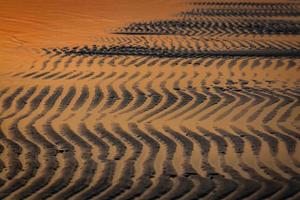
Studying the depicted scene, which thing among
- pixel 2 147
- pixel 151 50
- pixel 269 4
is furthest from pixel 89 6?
pixel 2 147

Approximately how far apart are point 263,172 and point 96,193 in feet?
4.70

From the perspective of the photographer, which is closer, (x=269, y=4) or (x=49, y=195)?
(x=49, y=195)

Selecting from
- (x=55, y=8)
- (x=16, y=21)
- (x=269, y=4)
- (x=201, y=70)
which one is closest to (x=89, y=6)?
(x=55, y=8)

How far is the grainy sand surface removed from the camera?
4879mm

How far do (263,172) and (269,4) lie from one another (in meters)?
17.5

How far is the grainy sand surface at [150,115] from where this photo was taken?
488cm

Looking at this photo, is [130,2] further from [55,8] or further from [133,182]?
[133,182]

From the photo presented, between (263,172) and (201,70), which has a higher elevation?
(201,70)

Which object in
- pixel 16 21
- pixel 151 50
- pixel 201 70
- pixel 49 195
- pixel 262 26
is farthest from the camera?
pixel 16 21

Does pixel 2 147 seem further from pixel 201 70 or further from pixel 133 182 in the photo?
pixel 201 70

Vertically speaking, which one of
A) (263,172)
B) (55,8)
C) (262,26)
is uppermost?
(55,8)

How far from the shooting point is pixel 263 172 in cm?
507

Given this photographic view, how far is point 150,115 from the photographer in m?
6.90

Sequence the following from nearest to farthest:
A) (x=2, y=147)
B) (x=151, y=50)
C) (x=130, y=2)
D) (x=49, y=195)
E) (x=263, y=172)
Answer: (x=49, y=195) → (x=263, y=172) → (x=2, y=147) → (x=151, y=50) → (x=130, y=2)
